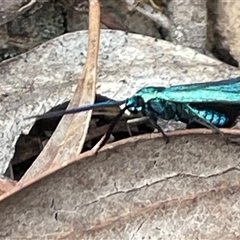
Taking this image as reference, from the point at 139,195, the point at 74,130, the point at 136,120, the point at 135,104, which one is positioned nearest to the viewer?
the point at 139,195

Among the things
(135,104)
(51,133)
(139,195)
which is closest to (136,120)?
(135,104)

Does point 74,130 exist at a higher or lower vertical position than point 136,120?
higher

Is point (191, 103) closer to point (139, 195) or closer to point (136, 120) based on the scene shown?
point (136, 120)

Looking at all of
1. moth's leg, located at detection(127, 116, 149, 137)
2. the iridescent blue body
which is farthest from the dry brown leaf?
moth's leg, located at detection(127, 116, 149, 137)

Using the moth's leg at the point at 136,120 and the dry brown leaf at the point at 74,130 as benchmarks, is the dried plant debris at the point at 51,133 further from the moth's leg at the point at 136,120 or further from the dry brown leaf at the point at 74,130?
the dry brown leaf at the point at 74,130

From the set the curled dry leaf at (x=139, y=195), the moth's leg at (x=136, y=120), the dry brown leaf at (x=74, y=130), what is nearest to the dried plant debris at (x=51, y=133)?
the moth's leg at (x=136, y=120)

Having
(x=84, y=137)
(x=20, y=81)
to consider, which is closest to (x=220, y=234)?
(x=84, y=137)

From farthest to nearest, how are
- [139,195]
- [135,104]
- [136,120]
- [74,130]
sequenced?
[136,120], [135,104], [74,130], [139,195]

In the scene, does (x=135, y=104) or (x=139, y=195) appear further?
(x=135, y=104)
